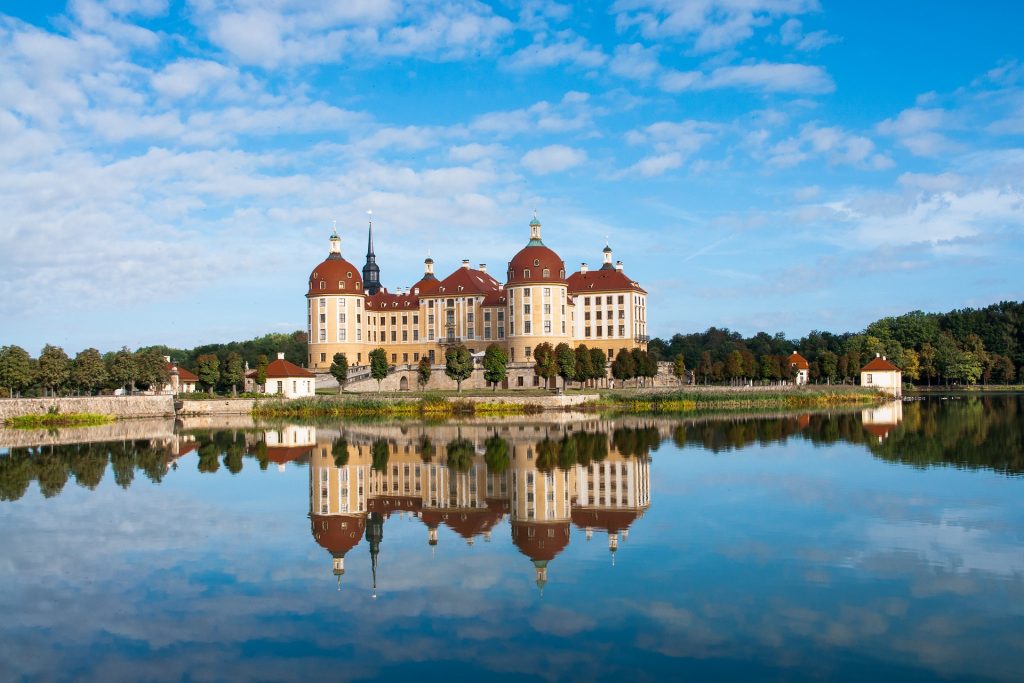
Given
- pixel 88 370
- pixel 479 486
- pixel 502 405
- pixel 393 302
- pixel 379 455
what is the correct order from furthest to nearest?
pixel 393 302
pixel 502 405
pixel 88 370
pixel 379 455
pixel 479 486

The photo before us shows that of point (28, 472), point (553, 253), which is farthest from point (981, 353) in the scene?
point (28, 472)

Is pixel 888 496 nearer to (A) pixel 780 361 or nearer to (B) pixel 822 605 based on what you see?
(B) pixel 822 605

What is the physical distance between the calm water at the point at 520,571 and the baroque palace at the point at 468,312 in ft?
134

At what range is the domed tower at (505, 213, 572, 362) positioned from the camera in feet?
202

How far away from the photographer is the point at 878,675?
7434 mm

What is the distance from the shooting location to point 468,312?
221 ft

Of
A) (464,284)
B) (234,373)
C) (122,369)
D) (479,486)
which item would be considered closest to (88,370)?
(122,369)

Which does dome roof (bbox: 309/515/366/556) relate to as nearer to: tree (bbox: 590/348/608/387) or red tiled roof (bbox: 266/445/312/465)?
red tiled roof (bbox: 266/445/312/465)

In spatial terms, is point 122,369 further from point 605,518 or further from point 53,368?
point 605,518

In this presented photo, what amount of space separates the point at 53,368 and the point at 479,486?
31.3 metres

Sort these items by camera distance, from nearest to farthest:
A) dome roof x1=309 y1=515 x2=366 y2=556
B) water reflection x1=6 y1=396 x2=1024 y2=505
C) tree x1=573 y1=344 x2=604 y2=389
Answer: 1. dome roof x1=309 y1=515 x2=366 y2=556
2. water reflection x1=6 y1=396 x2=1024 y2=505
3. tree x1=573 y1=344 x2=604 y2=389

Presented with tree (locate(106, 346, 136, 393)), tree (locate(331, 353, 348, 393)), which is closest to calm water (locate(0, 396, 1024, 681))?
tree (locate(106, 346, 136, 393))

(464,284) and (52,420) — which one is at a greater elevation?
(464,284)

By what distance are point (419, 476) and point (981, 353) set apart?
72562 millimetres
